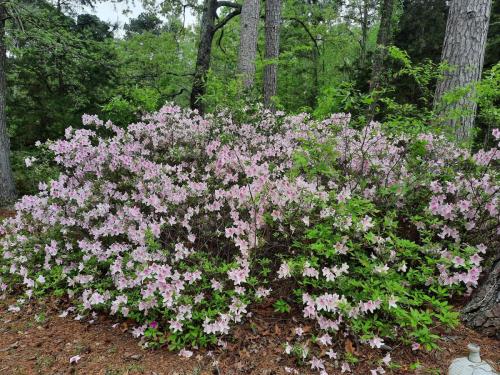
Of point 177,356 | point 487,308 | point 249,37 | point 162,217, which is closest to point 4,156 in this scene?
point 249,37

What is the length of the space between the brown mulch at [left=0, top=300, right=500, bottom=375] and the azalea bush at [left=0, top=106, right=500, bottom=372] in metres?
0.11

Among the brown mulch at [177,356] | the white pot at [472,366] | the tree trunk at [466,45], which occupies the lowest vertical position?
the brown mulch at [177,356]

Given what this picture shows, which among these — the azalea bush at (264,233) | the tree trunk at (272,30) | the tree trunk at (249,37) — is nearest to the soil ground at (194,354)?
the azalea bush at (264,233)

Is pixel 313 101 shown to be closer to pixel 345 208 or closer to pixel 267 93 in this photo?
pixel 267 93

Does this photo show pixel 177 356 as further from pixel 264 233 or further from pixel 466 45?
pixel 466 45

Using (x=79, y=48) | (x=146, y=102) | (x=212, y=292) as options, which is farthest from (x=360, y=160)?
(x=79, y=48)

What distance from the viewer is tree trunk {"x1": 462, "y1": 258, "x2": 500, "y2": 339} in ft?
9.11

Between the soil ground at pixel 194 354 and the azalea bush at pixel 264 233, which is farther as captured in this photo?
the azalea bush at pixel 264 233

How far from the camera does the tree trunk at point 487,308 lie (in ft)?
9.11

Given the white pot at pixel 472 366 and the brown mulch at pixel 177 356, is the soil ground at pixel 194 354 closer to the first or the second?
the brown mulch at pixel 177 356

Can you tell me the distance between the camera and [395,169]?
368 cm

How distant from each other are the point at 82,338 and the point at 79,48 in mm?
6490

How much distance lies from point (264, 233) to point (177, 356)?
1.21 metres

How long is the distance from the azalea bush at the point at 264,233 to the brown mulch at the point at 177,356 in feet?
0.37
